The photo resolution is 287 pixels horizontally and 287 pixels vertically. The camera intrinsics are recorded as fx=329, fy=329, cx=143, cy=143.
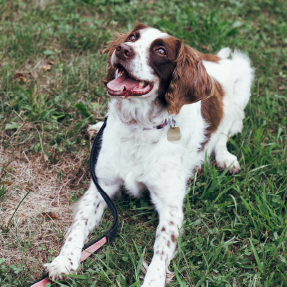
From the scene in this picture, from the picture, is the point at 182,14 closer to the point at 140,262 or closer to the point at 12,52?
the point at 12,52

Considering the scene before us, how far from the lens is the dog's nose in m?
2.32

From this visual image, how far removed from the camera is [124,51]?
2.32 meters

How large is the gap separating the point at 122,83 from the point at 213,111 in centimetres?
131

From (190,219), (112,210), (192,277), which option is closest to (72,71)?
(112,210)

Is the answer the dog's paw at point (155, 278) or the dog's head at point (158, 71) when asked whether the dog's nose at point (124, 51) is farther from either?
the dog's paw at point (155, 278)

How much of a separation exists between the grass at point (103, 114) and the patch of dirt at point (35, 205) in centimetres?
2

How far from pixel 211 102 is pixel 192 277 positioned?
1.73m

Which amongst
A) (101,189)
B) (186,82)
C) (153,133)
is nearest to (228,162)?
(153,133)

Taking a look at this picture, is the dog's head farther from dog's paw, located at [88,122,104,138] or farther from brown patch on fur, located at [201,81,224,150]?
dog's paw, located at [88,122,104,138]

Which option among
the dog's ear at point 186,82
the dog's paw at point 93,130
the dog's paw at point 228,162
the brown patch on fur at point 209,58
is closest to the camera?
the dog's ear at point 186,82

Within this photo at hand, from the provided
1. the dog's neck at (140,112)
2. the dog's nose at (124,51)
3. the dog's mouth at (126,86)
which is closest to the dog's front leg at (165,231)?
the dog's neck at (140,112)

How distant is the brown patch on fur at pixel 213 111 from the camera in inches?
128

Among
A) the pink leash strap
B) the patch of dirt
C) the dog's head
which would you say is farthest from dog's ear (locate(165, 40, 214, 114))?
the patch of dirt

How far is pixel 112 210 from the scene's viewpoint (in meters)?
2.76
